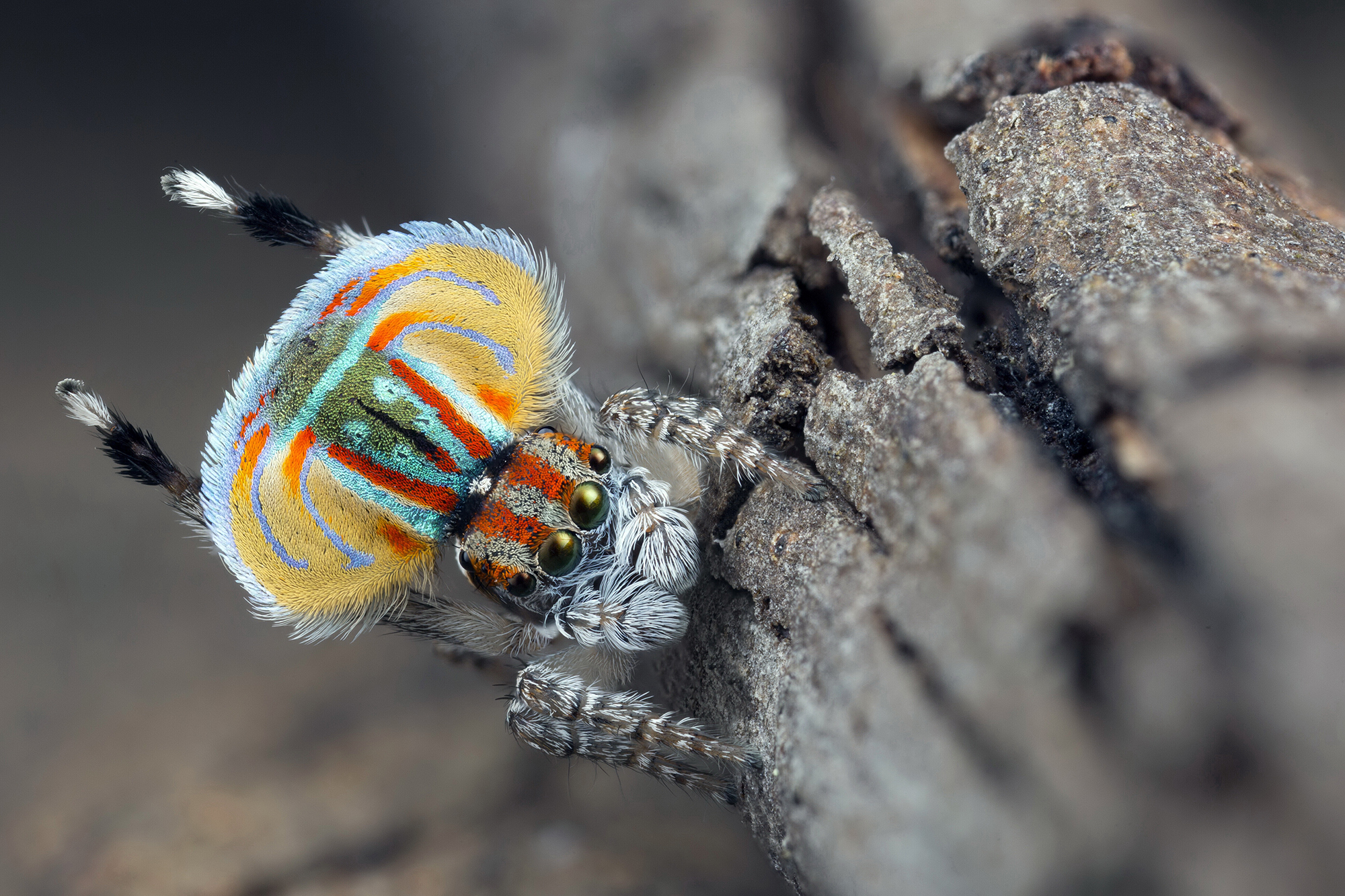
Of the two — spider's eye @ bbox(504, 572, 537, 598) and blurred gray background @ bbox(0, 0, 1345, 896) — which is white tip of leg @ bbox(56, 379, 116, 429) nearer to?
blurred gray background @ bbox(0, 0, 1345, 896)

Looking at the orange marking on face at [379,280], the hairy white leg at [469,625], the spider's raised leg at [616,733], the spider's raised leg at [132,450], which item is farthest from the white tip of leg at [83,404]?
the spider's raised leg at [616,733]

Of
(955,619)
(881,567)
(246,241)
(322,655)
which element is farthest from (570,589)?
(246,241)

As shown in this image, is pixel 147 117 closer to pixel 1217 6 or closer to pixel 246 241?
pixel 246 241

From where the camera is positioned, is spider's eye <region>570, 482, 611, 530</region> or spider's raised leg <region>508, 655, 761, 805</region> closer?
spider's raised leg <region>508, 655, 761, 805</region>

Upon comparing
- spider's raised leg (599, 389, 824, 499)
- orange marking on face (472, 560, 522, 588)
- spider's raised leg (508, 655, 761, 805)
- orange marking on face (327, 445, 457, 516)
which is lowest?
spider's raised leg (508, 655, 761, 805)

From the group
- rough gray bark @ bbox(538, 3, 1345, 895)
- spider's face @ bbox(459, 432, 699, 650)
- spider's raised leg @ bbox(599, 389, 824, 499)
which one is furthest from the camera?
spider's face @ bbox(459, 432, 699, 650)

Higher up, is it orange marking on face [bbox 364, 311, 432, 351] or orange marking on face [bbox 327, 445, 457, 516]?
orange marking on face [bbox 364, 311, 432, 351]

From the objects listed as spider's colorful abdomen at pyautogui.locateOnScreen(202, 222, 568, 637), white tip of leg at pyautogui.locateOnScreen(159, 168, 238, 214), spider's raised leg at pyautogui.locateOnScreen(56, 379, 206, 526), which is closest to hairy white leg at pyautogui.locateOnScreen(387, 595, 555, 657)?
spider's colorful abdomen at pyautogui.locateOnScreen(202, 222, 568, 637)

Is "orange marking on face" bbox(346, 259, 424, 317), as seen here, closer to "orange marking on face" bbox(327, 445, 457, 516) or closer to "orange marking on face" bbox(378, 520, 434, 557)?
"orange marking on face" bbox(327, 445, 457, 516)

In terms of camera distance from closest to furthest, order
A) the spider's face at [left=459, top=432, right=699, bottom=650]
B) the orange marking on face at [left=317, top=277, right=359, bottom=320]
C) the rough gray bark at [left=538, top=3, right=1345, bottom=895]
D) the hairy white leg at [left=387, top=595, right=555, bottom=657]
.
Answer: the rough gray bark at [left=538, top=3, right=1345, bottom=895]
the spider's face at [left=459, top=432, right=699, bottom=650]
the orange marking on face at [left=317, top=277, right=359, bottom=320]
the hairy white leg at [left=387, top=595, right=555, bottom=657]
